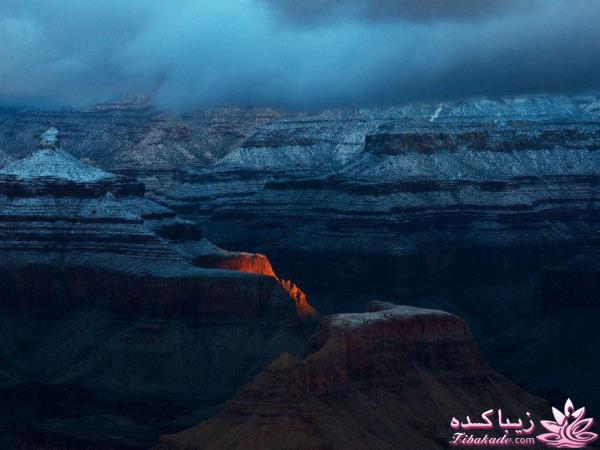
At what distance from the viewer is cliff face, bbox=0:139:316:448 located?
110 meters

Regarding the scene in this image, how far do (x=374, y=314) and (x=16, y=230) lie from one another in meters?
46.8

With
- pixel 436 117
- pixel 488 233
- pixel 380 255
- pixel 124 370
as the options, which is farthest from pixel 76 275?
pixel 436 117

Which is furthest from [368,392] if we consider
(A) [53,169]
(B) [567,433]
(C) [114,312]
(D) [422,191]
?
(D) [422,191]

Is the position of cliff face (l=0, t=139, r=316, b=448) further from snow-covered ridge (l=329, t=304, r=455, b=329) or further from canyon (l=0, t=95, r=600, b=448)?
snow-covered ridge (l=329, t=304, r=455, b=329)

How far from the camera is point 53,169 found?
13488cm

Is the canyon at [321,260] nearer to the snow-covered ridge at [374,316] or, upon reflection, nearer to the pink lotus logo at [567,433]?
the snow-covered ridge at [374,316]

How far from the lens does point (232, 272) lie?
121 metres

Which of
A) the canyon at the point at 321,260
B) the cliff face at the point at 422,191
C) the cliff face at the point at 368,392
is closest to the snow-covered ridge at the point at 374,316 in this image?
the cliff face at the point at 368,392

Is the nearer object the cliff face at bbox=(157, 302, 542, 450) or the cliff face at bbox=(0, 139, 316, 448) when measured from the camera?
the cliff face at bbox=(157, 302, 542, 450)

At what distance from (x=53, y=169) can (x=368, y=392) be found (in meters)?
54.9

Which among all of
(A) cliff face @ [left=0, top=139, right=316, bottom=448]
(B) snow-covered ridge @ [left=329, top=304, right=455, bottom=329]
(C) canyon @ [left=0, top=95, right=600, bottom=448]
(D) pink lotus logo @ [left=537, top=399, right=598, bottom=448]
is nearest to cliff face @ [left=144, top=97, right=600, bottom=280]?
(C) canyon @ [left=0, top=95, right=600, bottom=448]

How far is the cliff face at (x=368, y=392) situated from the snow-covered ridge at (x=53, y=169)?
44920mm

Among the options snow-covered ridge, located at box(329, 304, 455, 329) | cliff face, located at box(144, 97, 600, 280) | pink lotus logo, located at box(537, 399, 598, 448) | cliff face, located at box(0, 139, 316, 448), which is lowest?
pink lotus logo, located at box(537, 399, 598, 448)

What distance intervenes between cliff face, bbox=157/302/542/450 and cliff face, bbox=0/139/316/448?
14695mm
